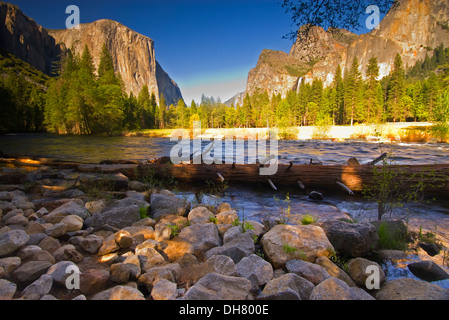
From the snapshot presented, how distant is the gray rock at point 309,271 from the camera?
222 centimetres

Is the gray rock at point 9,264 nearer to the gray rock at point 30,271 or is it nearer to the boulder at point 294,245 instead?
the gray rock at point 30,271

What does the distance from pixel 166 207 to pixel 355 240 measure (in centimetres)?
329

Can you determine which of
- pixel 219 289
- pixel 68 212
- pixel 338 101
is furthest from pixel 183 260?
pixel 338 101

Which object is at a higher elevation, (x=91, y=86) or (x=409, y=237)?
(x=91, y=86)

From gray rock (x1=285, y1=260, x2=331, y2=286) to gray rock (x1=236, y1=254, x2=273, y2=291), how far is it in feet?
0.88

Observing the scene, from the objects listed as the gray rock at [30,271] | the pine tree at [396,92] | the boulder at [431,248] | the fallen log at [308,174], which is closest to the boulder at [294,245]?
the boulder at [431,248]

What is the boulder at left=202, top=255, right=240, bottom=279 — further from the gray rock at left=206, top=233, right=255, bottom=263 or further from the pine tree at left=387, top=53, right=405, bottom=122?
the pine tree at left=387, top=53, right=405, bottom=122

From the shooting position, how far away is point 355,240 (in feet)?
9.38

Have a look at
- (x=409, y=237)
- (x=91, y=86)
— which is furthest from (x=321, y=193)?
(x=91, y=86)

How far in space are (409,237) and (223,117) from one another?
286 ft

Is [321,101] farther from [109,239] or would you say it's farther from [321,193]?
[109,239]

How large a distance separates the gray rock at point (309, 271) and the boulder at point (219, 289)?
653mm

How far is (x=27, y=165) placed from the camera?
8945 mm

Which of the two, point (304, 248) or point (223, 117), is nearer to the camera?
point (304, 248)
